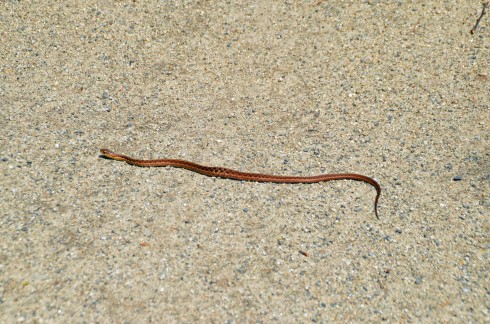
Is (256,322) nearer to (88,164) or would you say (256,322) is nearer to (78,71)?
(88,164)

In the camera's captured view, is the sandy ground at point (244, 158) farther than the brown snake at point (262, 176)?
No

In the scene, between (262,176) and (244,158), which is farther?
(244,158)

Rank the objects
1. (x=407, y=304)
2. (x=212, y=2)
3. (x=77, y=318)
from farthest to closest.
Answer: (x=212, y=2), (x=407, y=304), (x=77, y=318)

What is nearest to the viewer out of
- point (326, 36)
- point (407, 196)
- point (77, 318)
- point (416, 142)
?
point (77, 318)

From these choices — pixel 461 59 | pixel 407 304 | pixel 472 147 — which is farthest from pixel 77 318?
pixel 461 59

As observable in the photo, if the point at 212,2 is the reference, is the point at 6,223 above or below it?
below

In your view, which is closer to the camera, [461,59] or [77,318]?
[77,318]

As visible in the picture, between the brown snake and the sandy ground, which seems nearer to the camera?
the sandy ground

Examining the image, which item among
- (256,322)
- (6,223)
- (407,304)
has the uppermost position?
(407,304)
